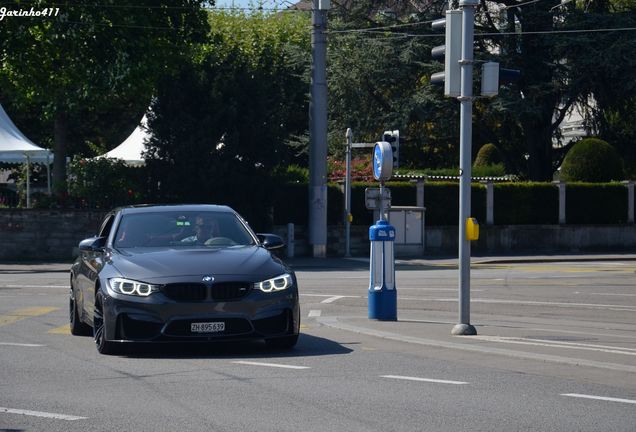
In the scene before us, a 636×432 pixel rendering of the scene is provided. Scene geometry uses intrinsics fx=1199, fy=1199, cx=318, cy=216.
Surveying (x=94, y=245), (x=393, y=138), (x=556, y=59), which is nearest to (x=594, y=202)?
(x=556, y=59)

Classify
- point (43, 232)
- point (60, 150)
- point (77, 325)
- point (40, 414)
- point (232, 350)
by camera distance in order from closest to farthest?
point (40, 414) → point (232, 350) → point (77, 325) → point (43, 232) → point (60, 150)

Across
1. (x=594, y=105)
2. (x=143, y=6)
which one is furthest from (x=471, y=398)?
(x=594, y=105)

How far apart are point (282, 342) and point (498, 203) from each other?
30236 mm

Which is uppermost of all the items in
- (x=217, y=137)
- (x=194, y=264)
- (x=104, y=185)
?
(x=217, y=137)

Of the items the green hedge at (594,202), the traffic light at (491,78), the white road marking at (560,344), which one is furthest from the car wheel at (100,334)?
the green hedge at (594,202)

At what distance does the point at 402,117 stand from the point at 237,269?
3422 cm

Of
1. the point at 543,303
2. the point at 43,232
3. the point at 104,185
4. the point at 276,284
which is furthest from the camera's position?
the point at 104,185

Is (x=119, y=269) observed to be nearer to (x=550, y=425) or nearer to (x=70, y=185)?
(x=550, y=425)

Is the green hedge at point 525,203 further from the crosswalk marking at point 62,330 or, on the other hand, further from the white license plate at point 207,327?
the white license plate at point 207,327

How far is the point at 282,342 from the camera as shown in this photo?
12.5 meters

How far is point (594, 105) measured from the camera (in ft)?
155

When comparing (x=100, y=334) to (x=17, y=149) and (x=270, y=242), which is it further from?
(x=17, y=149)

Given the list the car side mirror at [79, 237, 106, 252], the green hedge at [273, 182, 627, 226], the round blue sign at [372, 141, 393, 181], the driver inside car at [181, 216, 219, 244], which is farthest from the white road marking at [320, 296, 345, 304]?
the green hedge at [273, 182, 627, 226]

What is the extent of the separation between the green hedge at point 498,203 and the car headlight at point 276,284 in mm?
25710
